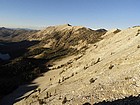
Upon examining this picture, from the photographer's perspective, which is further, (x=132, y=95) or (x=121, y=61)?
(x=121, y=61)

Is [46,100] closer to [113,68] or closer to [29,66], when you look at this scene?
[113,68]

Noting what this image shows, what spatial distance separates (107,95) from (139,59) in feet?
34.8

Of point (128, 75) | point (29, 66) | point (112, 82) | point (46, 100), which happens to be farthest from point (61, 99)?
point (29, 66)

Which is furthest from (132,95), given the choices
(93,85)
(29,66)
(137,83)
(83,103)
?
(29,66)

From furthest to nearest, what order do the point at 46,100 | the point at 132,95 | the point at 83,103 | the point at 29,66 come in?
the point at 29,66, the point at 46,100, the point at 83,103, the point at 132,95

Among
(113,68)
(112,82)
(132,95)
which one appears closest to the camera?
(132,95)

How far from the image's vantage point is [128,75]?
3131 centimetres

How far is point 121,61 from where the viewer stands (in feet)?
129

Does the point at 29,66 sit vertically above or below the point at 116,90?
below

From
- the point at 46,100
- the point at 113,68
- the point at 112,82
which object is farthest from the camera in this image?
the point at 113,68

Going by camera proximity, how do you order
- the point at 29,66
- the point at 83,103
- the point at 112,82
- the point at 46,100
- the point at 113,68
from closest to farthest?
the point at 83,103, the point at 112,82, the point at 46,100, the point at 113,68, the point at 29,66

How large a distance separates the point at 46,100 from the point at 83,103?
8359mm

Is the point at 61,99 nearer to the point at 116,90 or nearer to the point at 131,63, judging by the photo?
the point at 116,90

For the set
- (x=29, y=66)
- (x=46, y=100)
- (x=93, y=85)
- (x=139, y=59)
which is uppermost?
(x=139, y=59)
